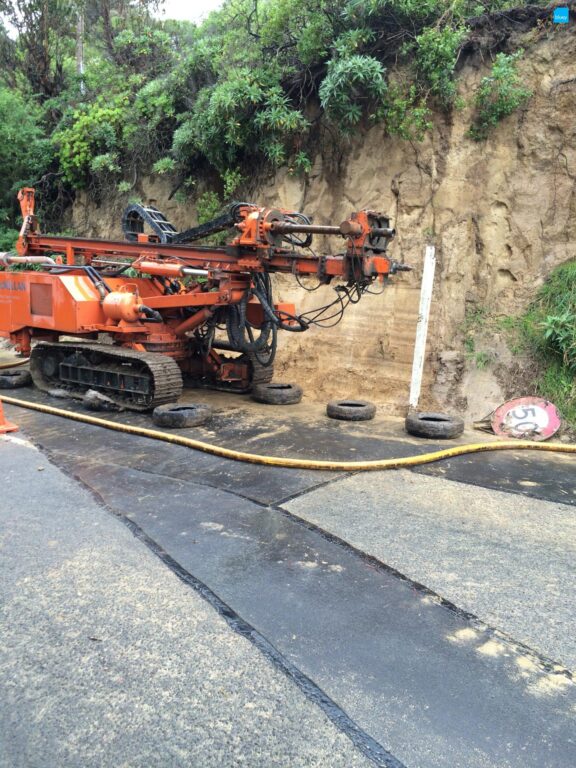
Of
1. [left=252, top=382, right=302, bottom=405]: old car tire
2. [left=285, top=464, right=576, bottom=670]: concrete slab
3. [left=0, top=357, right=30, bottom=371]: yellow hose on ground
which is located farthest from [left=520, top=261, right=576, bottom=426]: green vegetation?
[left=0, top=357, right=30, bottom=371]: yellow hose on ground

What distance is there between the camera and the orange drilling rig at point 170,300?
6684mm

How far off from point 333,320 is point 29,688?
743cm

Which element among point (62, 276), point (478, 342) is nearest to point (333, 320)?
point (478, 342)

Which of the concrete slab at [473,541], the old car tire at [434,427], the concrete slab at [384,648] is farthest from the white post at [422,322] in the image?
the concrete slab at [384,648]

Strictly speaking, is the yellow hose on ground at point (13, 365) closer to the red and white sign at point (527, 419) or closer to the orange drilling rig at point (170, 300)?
the orange drilling rig at point (170, 300)

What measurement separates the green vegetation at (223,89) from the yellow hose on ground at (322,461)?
4.76 meters

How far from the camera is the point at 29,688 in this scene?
8.09 ft

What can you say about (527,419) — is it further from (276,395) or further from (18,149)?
(18,149)

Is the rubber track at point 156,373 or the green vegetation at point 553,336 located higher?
the green vegetation at point 553,336

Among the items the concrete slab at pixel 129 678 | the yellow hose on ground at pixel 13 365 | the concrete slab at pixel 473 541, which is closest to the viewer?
the concrete slab at pixel 129 678

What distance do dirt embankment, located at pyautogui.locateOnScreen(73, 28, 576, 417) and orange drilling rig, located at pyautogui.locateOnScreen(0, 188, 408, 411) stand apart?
782 mm

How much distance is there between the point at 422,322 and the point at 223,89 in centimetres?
504

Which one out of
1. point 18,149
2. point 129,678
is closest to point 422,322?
point 129,678

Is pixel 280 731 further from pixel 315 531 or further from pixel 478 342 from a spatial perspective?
pixel 478 342
